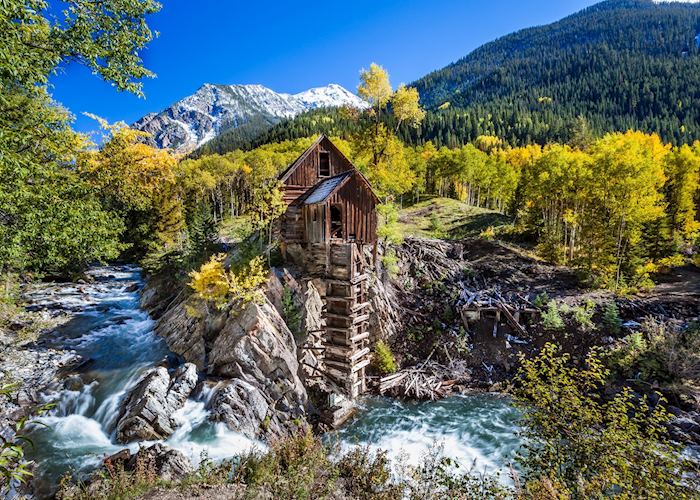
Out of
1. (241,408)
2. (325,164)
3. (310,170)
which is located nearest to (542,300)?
(325,164)

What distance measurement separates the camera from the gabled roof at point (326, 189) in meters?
21.1

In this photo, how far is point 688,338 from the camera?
765 inches

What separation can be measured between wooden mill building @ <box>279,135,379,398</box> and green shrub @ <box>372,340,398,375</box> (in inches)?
32.9

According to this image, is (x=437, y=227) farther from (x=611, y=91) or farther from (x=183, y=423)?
(x=611, y=91)

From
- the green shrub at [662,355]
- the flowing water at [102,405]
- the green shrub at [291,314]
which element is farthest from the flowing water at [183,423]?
the green shrub at [662,355]

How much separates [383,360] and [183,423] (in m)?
11.2

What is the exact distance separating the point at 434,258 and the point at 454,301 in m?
5.62

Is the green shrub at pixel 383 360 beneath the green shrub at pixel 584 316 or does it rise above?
beneath

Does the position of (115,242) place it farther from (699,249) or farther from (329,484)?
(699,249)

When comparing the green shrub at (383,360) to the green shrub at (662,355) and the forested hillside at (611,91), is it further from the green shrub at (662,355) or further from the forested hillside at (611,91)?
the forested hillside at (611,91)

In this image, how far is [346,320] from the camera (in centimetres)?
2052

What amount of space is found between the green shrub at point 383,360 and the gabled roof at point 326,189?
30.9 feet

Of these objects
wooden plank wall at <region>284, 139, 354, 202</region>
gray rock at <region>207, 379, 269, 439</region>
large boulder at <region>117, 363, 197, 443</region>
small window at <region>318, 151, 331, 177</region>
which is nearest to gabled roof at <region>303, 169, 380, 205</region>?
wooden plank wall at <region>284, 139, 354, 202</region>

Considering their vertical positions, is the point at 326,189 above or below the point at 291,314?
above
